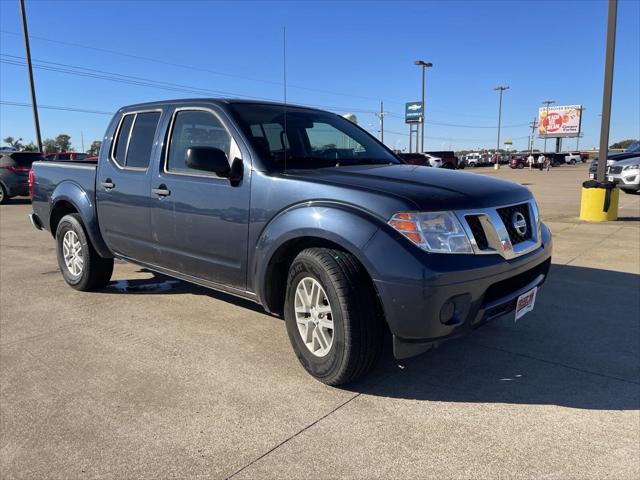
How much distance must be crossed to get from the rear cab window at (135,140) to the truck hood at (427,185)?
1670mm

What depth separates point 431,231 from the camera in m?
2.69

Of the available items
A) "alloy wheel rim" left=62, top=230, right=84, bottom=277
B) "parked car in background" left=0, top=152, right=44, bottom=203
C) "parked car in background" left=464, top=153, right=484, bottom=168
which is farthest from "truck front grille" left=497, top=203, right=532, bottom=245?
"parked car in background" left=464, top=153, right=484, bottom=168

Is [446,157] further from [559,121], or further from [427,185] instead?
[559,121]

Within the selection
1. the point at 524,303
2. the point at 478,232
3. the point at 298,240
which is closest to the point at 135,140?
the point at 298,240

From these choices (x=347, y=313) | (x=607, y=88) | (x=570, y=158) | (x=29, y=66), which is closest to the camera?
(x=347, y=313)

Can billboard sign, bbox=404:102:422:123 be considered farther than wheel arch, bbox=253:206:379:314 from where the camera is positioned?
Yes

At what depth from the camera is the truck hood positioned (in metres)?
2.81

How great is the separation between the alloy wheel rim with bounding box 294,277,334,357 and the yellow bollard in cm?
876

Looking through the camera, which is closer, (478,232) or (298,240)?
(478,232)

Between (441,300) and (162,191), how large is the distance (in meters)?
2.48

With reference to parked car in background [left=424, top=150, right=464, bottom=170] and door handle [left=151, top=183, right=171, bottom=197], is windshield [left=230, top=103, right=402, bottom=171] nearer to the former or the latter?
door handle [left=151, top=183, right=171, bottom=197]

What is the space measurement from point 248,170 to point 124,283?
299 cm

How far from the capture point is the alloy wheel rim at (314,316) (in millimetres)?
3059

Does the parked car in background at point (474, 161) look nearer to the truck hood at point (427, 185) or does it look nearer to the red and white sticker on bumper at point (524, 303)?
the truck hood at point (427, 185)
